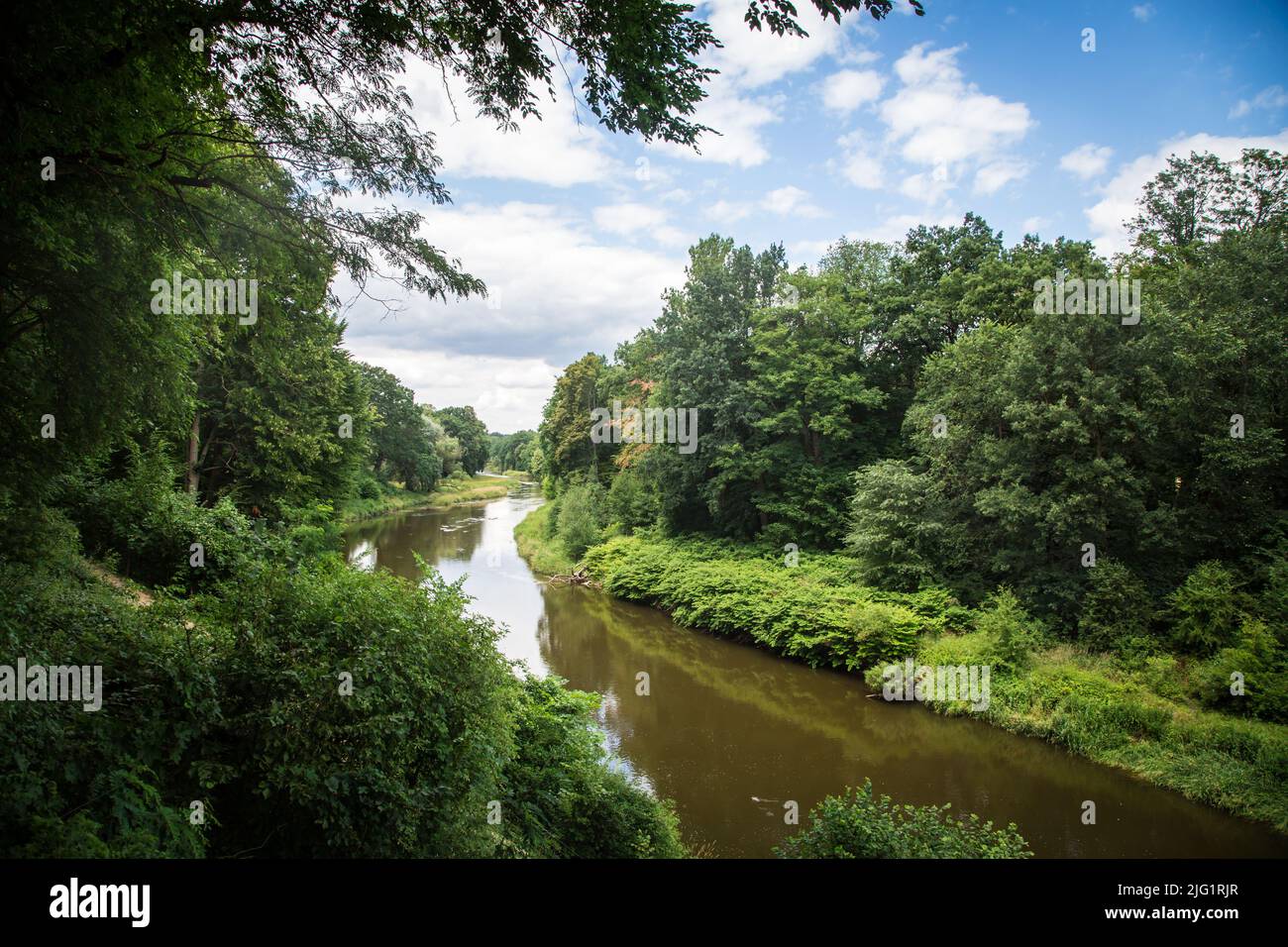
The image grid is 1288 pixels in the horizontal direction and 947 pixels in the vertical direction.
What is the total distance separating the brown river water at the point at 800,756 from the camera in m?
9.44

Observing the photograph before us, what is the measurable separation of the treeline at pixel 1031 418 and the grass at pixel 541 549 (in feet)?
19.1

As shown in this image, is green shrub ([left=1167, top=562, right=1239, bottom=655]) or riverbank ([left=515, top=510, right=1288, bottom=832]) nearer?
riverbank ([left=515, top=510, right=1288, bottom=832])

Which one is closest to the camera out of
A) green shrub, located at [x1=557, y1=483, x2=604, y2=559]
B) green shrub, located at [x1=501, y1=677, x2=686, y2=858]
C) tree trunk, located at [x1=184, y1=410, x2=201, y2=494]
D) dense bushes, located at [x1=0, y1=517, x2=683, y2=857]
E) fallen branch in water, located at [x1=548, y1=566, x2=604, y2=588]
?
dense bushes, located at [x1=0, y1=517, x2=683, y2=857]

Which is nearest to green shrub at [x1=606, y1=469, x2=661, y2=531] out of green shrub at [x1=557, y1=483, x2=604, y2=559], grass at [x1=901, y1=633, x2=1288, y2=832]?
green shrub at [x1=557, y1=483, x2=604, y2=559]

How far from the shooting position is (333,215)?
21.5 ft

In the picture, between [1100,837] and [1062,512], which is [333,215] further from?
[1062,512]

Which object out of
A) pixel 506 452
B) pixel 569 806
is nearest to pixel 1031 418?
pixel 569 806

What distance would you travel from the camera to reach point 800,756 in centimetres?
1231

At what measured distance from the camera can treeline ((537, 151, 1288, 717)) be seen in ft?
44.3

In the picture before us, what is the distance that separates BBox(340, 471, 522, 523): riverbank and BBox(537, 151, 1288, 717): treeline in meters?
22.2

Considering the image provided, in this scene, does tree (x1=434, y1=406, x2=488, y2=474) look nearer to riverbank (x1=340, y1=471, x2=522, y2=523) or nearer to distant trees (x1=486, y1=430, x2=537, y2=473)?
riverbank (x1=340, y1=471, x2=522, y2=523)

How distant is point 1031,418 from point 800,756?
933cm

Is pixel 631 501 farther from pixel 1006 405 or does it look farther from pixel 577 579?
pixel 1006 405
